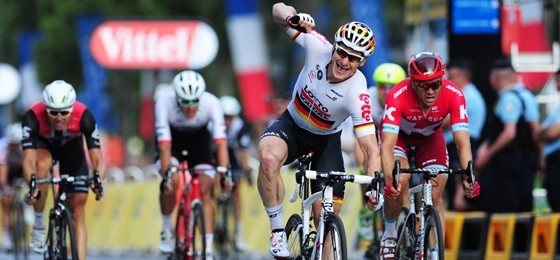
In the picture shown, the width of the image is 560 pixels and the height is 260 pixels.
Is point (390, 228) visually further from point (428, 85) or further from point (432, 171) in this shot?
point (428, 85)

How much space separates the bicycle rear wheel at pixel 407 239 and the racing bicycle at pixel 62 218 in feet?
10.1

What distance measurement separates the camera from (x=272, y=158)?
41.9ft

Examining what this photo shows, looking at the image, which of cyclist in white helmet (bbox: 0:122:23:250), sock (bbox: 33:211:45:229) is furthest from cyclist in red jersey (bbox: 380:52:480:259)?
cyclist in white helmet (bbox: 0:122:23:250)

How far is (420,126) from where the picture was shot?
44.5 ft

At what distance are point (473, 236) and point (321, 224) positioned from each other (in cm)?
591

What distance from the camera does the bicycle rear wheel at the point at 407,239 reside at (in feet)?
43.2

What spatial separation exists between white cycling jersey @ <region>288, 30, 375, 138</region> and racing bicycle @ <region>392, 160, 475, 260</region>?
562mm

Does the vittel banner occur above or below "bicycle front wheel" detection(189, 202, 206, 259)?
above

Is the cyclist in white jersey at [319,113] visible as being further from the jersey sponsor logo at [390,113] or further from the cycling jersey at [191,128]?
the cycling jersey at [191,128]

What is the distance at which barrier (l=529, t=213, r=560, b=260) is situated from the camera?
15765 millimetres

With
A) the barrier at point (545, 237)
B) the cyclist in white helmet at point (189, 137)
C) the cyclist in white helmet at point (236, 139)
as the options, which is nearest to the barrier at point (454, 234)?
the barrier at point (545, 237)

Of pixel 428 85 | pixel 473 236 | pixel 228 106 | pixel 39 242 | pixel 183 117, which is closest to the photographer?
pixel 428 85

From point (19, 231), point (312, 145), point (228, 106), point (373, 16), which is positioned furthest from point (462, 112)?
point (373, 16)

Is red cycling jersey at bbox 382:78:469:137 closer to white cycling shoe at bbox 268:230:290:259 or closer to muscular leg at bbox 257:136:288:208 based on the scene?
muscular leg at bbox 257:136:288:208
